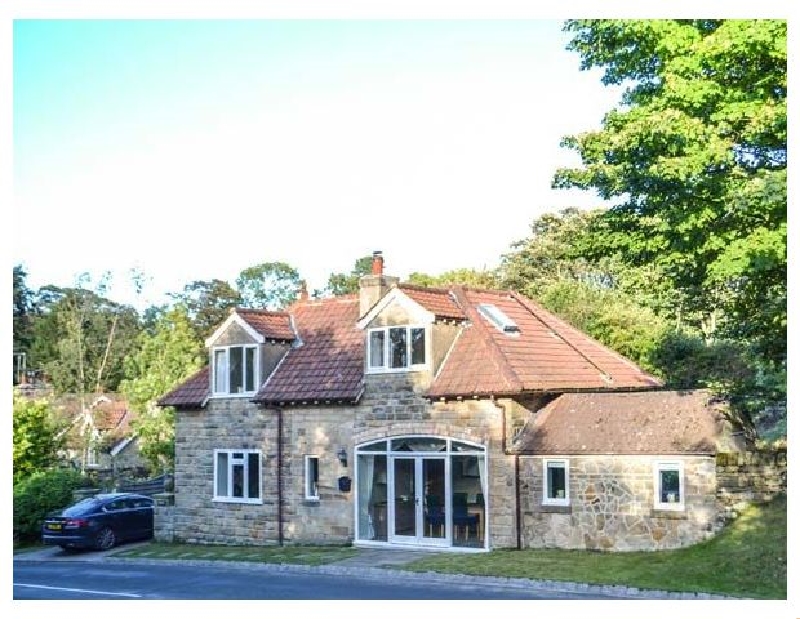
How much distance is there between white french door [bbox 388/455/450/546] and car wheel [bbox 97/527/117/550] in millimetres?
8007

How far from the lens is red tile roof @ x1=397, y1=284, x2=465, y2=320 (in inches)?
902

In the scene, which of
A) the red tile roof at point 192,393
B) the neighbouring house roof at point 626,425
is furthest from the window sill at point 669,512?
the red tile roof at point 192,393

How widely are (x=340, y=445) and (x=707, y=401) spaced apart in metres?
8.14

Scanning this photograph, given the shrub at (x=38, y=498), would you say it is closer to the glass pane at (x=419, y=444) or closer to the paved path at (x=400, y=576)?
the paved path at (x=400, y=576)

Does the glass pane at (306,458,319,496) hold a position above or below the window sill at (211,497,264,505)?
above

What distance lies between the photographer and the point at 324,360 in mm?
25422

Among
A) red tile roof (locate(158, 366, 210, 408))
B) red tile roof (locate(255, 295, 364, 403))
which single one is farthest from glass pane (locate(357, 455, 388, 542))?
red tile roof (locate(158, 366, 210, 408))

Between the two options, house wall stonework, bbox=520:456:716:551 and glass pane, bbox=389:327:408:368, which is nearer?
house wall stonework, bbox=520:456:716:551

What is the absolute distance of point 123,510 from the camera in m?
27.5

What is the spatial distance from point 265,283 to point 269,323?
30.0 metres

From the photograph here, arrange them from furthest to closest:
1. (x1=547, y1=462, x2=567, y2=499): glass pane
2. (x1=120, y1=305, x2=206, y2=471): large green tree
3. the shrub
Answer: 1. (x1=120, y1=305, x2=206, y2=471): large green tree
2. the shrub
3. (x1=547, y1=462, x2=567, y2=499): glass pane

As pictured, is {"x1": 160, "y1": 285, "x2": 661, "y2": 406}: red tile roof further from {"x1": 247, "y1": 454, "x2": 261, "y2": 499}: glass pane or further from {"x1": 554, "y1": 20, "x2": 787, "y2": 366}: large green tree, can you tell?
{"x1": 554, "y1": 20, "x2": 787, "y2": 366}: large green tree
